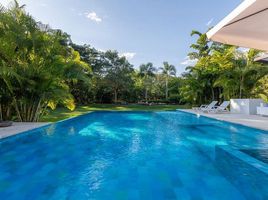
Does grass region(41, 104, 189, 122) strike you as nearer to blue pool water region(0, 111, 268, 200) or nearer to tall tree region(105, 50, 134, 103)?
blue pool water region(0, 111, 268, 200)

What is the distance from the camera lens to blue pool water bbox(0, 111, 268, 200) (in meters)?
3.10

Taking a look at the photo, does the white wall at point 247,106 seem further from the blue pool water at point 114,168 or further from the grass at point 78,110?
the grass at point 78,110

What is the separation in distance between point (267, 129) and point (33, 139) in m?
8.12

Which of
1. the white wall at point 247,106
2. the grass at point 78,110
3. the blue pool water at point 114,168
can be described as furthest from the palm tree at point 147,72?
the blue pool water at point 114,168

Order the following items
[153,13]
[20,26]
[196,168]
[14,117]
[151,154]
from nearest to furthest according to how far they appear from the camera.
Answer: [196,168] < [151,154] < [20,26] < [14,117] < [153,13]

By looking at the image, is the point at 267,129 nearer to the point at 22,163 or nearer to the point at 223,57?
the point at 22,163

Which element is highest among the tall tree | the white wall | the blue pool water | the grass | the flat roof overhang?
the tall tree

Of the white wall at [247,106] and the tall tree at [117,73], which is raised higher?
the tall tree at [117,73]

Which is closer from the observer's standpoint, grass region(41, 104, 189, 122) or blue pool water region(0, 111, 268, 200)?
blue pool water region(0, 111, 268, 200)

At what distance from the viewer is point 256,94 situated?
16.2m

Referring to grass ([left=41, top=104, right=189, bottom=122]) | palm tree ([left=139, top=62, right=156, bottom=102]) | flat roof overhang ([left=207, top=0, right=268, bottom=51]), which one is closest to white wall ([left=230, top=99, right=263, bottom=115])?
grass ([left=41, top=104, right=189, bottom=122])

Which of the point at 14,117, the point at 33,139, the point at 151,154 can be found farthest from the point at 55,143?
the point at 14,117

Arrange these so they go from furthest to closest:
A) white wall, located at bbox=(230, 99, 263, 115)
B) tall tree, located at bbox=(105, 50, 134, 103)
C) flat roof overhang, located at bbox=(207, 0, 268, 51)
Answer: tall tree, located at bbox=(105, 50, 134, 103) → white wall, located at bbox=(230, 99, 263, 115) → flat roof overhang, located at bbox=(207, 0, 268, 51)

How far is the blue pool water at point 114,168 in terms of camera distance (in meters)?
3.10
